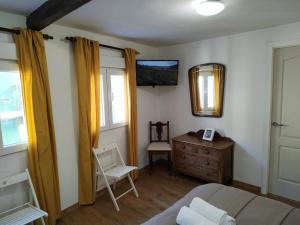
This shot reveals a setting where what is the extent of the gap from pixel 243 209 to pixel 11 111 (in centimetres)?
229

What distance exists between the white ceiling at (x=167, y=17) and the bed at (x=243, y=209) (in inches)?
66.9

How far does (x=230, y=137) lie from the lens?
3184mm

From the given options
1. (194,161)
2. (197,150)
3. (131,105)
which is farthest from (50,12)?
(194,161)

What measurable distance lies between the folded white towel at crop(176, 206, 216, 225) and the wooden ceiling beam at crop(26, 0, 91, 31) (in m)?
1.62

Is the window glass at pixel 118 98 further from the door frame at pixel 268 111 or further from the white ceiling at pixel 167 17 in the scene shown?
the door frame at pixel 268 111

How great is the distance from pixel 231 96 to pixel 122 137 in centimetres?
181

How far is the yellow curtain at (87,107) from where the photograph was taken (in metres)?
2.50

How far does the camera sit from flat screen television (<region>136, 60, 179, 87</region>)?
3406 mm

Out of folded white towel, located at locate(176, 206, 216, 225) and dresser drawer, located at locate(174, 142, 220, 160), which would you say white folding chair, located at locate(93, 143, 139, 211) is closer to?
dresser drawer, located at locate(174, 142, 220, 160)

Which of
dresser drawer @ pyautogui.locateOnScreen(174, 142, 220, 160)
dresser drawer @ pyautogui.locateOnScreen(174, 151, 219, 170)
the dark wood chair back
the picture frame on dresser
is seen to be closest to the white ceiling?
the picture frame on dresser

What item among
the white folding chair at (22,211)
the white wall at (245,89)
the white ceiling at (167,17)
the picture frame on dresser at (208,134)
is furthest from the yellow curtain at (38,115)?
the white wall at (245,89)

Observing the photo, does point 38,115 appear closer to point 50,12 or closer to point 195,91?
point 50,12

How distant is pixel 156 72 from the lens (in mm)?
3477

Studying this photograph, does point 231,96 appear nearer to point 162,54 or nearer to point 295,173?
point 295,173
